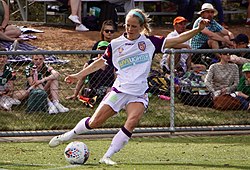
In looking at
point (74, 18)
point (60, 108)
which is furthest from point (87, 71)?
point (74, 18)

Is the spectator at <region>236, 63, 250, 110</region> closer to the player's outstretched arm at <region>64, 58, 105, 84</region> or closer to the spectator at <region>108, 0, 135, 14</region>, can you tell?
the spectator at <region>108, 0, 135, 14</region>

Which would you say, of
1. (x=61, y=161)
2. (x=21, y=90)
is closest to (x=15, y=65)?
(x=21, y=90)

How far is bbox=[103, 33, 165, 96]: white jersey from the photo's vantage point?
10.2m

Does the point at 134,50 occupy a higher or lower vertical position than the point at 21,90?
higher

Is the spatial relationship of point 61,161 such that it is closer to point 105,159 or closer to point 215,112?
point 105,159

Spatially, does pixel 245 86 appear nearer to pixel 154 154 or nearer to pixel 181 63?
pixel 181 63

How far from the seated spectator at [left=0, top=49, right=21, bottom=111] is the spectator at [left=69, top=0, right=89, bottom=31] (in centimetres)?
378

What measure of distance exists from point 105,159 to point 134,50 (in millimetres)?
1356

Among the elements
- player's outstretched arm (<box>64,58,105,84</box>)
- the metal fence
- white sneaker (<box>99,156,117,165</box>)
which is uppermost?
player's outstretched arm (<box>64,58,105,84</box>)

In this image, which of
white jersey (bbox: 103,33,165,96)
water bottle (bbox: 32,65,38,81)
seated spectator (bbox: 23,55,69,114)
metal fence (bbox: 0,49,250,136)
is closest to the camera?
white jersey (bbox: 103,33,165,96)

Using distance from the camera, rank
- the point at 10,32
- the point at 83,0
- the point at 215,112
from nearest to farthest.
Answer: the point at 215,112
the point at 10,32
the point at 83,0

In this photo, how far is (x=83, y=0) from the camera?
1781 centimetres

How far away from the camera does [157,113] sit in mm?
14117

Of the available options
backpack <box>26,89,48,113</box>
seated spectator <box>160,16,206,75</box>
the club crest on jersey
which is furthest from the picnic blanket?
the club crest on jersey
